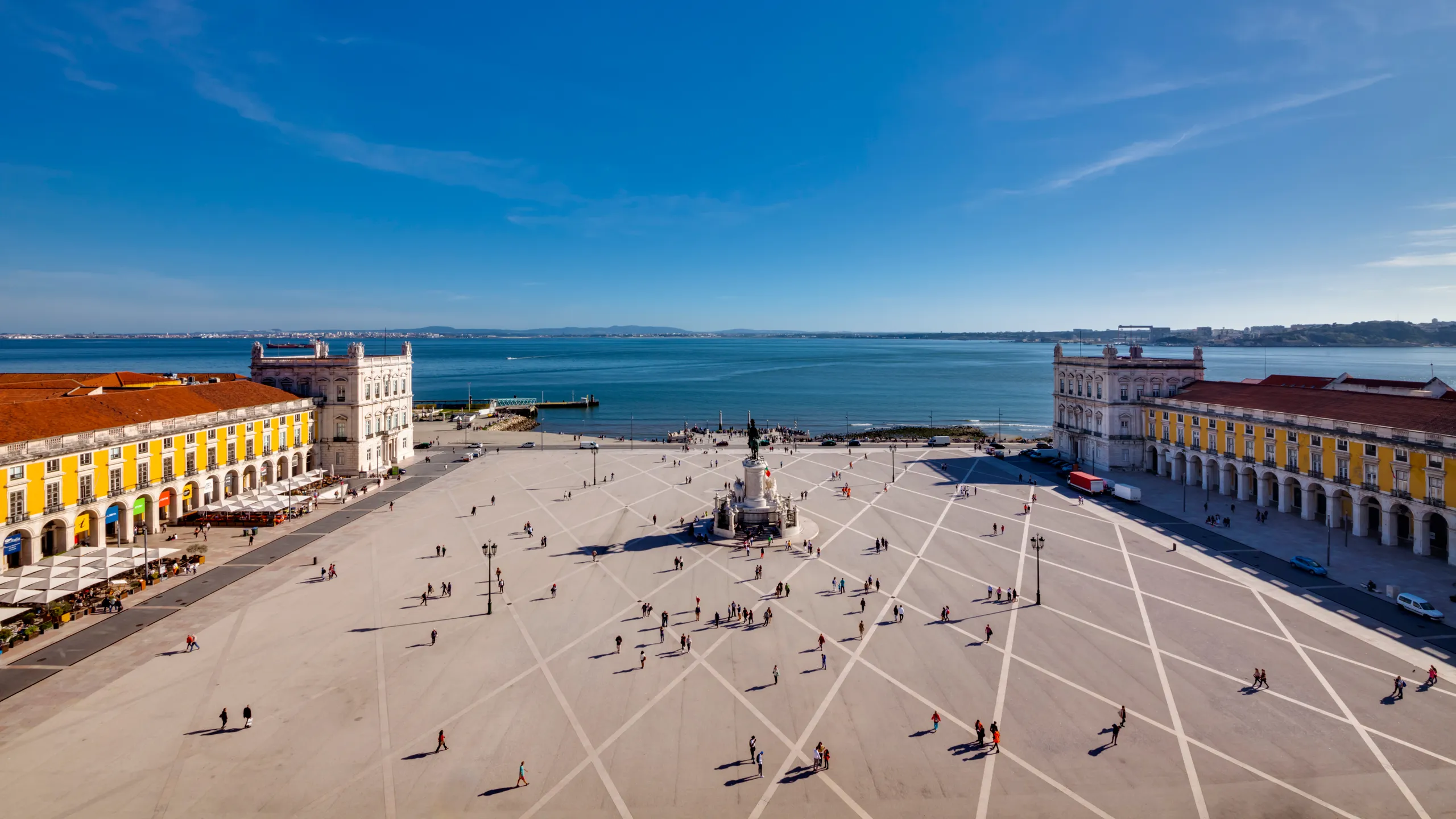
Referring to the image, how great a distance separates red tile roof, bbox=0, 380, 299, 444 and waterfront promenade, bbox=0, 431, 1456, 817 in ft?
46.5

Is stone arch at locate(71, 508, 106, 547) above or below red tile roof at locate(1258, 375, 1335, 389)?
below

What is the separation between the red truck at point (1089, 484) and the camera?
53.9 meters

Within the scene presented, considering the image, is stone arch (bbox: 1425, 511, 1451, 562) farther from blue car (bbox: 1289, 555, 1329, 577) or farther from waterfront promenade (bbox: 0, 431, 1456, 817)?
waterfront promenade (bbox: 0, 431, 1456, 817)

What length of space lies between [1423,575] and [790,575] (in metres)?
32.2

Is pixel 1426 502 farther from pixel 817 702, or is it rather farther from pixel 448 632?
pixel 448 632

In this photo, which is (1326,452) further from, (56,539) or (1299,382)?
(56,539)

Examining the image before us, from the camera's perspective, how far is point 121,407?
4403 cm

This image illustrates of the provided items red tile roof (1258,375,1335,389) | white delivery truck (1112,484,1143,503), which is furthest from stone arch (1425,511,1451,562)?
red tile roof (1258,375,1335,389)

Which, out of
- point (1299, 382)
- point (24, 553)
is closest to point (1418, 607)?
point (1299, 382)

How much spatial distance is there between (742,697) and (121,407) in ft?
152

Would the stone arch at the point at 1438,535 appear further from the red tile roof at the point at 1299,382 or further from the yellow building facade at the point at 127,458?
the yellow building facade at the point at 127,458

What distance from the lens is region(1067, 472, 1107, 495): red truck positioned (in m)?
53.9

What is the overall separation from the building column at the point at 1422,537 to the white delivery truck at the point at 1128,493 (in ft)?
51.2

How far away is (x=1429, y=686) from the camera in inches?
928
